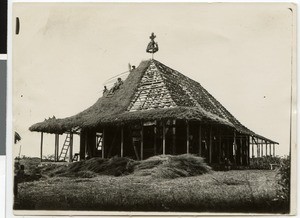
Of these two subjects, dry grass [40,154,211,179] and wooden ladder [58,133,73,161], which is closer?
dry grass [40,154,211,179]

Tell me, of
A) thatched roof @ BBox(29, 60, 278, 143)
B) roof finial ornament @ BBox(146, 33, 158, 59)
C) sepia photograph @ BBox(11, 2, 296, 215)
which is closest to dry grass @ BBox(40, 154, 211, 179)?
sepia photograph @ BBox(11, 2, 296, 215)

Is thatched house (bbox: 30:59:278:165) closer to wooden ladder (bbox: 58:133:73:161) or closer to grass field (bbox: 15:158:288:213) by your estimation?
wooden ladder (bbox: 58:133:73:161)

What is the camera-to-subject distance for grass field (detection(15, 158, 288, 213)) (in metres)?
6.75

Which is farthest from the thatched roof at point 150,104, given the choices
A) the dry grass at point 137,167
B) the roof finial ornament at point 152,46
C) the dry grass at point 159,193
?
the dry grass at point 159,193

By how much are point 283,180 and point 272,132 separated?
511mm

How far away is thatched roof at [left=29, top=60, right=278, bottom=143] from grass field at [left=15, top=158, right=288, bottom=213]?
1.82 feet

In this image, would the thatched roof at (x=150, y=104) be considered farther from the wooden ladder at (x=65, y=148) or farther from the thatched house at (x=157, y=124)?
the wooden ladder at (x=65, y=148)

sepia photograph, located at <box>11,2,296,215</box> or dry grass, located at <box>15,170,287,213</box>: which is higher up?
sepia photograph, located at <box>11,2,296,215</box>

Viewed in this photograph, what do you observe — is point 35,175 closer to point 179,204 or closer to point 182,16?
point 179,204

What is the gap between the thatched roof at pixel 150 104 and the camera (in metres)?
6.90

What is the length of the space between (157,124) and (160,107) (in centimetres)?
19

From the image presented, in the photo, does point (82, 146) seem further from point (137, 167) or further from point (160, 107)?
point (160, 107)

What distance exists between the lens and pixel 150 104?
23.0ft

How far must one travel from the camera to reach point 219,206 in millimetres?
Answer: 6750
